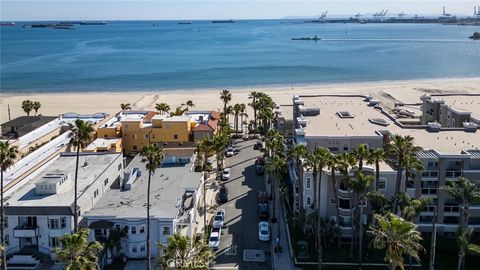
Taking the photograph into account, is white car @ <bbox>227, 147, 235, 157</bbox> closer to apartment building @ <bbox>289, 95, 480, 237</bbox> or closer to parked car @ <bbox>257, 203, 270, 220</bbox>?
apartment building @ <bbox>289, 95, 480, 237</bbox>

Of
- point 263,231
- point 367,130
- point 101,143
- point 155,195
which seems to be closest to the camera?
point 263,231

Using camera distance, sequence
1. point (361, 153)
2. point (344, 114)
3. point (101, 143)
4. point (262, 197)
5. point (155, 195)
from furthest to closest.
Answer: point (101, 143)
point (344, 114)
point (262, 197)
point (155, 195)
point (361, 153)

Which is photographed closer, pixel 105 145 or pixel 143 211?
pixel 143 211

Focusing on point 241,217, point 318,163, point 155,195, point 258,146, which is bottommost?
point 241,217

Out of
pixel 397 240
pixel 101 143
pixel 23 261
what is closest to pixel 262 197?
pixel 101 143

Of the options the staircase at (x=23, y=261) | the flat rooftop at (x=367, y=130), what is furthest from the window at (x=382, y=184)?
the staircase at (x=23, y=261)

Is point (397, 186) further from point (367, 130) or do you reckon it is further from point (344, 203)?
point (367, 130)
